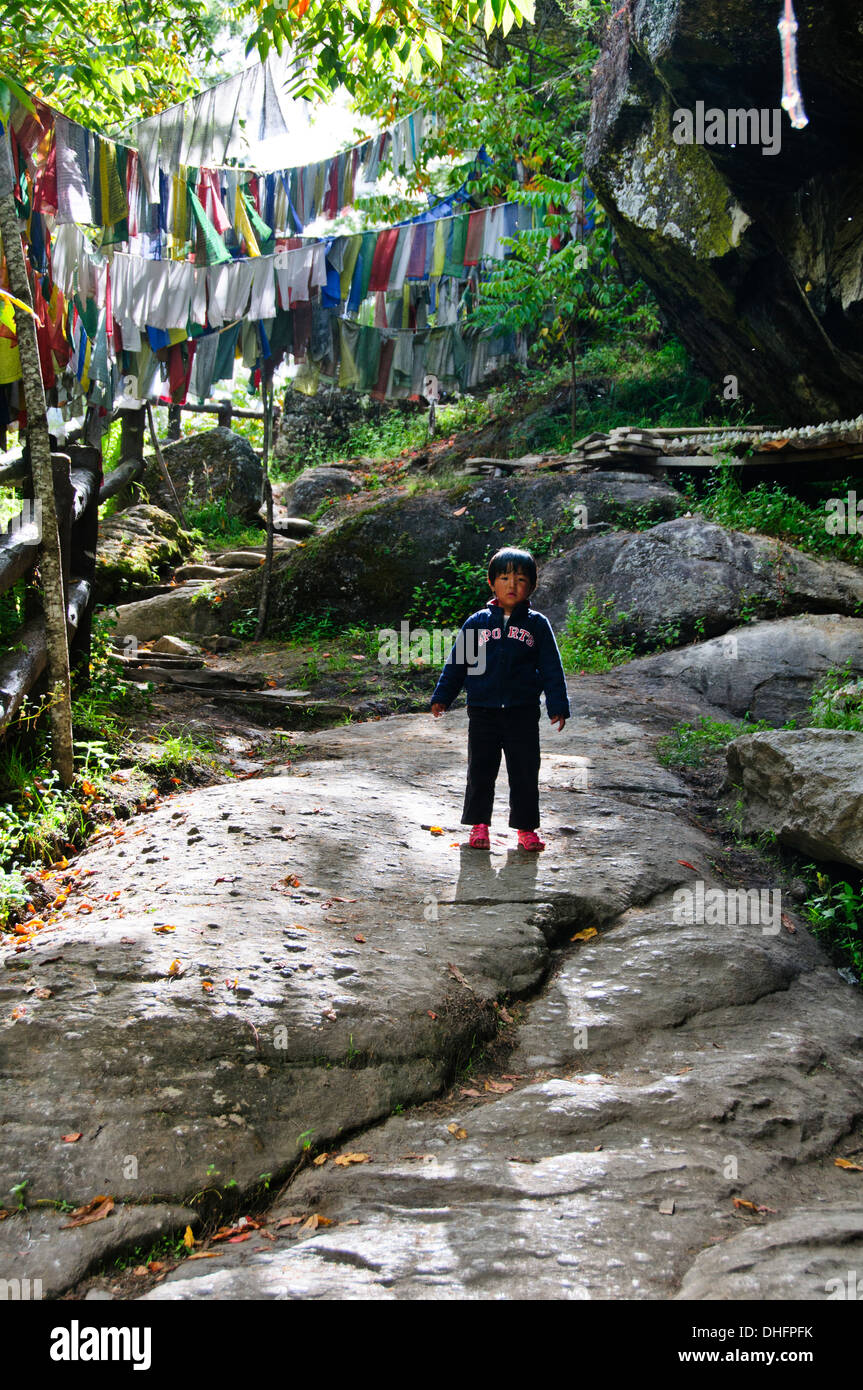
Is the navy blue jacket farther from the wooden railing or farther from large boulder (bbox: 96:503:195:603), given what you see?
large boulder (bbox: 96:503:195:603)

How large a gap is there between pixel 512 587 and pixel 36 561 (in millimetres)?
3054

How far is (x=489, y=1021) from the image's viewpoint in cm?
328

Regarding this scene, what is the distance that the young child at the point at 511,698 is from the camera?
4734 mm

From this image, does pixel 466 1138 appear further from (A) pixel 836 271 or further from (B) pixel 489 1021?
(A) pixel 836 271

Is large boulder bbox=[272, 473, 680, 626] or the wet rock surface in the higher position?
large boulder bbox=[272, 473, 680, 626]

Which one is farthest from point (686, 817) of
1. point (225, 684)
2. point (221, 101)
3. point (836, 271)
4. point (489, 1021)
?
point (221, 101)

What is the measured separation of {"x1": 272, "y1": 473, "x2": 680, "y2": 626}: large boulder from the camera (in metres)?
11.5

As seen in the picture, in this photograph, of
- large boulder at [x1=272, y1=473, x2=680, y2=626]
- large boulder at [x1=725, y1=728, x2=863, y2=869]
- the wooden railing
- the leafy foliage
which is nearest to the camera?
large boulder at [x1=725, y1=728, x2=863, y2=869]

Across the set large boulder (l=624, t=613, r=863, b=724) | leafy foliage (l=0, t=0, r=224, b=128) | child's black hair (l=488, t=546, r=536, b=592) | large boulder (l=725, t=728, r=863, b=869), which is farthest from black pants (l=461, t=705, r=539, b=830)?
leafy foliage (l=0, t=0, r=224, b=128)

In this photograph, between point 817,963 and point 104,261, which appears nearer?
point 817,963

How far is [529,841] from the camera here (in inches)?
185

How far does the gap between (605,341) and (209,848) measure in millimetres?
15298

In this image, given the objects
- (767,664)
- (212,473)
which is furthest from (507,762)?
(212,473)

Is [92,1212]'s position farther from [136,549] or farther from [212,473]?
[212,473]
